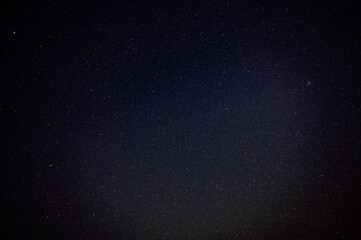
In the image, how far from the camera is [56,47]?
18.0 inches

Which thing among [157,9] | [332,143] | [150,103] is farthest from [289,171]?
[157,9]

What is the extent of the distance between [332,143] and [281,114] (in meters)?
0.15

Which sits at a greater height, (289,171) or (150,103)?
(150,103)

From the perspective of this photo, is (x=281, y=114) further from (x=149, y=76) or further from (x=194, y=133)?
(x=149, y=76)

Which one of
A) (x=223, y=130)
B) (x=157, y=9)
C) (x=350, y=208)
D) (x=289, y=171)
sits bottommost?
(x=350, y=208)

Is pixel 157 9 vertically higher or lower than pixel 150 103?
higher

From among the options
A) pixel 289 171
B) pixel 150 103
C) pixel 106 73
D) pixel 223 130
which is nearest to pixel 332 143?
pixel 289 171

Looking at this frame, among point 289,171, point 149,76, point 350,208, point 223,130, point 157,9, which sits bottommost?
point 350,208

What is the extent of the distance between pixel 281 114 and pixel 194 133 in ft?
0.68

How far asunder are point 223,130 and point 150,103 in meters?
0.18

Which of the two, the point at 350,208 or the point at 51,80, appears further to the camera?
the point at 350,208

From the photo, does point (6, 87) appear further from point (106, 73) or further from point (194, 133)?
point (194, 133)

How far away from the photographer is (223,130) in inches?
20.7

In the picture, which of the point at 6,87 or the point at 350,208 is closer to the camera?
the point at 6,87
